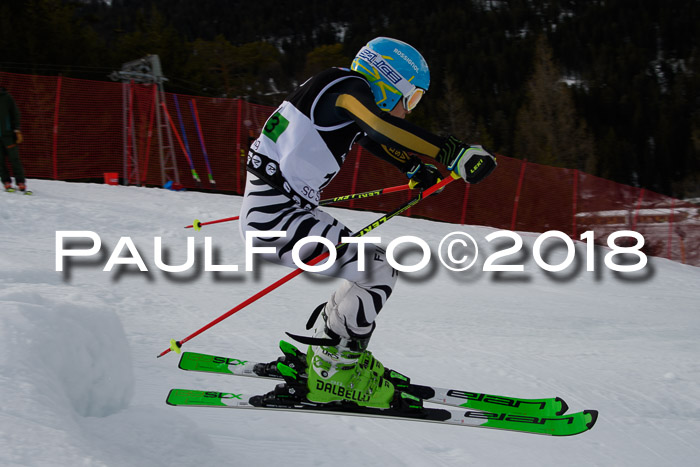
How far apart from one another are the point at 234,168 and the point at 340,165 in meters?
10.7

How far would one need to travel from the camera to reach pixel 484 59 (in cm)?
7362

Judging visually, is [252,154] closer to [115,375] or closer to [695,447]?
[115,375]

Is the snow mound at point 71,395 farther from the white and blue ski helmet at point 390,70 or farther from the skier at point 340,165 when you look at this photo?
the white and blue ski helmet at point 390,70

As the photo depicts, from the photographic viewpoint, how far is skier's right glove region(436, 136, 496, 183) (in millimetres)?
2746

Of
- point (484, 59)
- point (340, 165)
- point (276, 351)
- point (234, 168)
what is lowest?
point (276, 351)

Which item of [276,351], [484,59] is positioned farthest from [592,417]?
[484,59]

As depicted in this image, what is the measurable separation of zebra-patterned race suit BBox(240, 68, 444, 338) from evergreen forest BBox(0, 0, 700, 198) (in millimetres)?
16541

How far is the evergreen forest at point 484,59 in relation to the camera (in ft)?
79.9

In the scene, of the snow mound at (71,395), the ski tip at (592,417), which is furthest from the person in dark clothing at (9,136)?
the ski tip at (592,417)

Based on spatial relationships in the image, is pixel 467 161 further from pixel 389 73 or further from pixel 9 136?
pixel 9 136

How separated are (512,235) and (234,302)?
7.55m

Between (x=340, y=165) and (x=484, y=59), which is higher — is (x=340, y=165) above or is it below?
below

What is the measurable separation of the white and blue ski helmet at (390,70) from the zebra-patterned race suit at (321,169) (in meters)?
0.13

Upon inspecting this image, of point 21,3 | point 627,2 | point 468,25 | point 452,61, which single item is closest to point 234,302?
point 21,3
